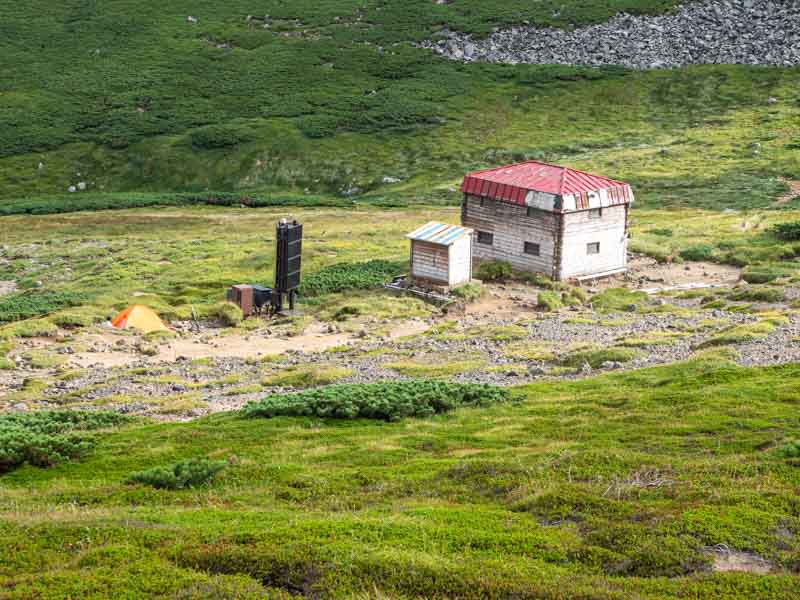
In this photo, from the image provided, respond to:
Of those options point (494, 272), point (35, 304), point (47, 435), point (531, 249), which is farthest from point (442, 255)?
point (47, 435)

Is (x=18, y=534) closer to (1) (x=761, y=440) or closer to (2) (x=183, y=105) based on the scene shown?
(1) (x=761, y=440)

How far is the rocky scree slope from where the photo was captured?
9650 centimetres

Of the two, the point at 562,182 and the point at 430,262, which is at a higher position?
the point at 562,182

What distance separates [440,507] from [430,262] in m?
27.1

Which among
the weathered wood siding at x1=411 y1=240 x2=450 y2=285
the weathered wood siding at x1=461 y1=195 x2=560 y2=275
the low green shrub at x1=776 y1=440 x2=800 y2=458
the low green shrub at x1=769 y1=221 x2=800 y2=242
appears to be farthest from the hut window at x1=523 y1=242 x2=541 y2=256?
the low green shrub at x1=776 y1=440 x2=800 y2=458

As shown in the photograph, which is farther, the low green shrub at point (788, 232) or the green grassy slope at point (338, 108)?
A: the green grassy slope at point (338, 108)

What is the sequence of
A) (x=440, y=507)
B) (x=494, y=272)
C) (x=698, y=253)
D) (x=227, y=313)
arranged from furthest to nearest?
(x=698, y=253) < (x=494, y=272) < (x=227, y=313) < (x=440, y=507)

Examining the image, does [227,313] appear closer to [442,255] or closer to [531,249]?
[442,255]

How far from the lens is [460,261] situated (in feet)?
138

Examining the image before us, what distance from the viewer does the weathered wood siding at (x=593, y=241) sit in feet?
143

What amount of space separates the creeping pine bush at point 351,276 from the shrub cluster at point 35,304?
854cm

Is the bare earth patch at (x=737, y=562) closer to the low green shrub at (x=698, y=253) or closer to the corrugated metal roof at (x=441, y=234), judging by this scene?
the corrugated metal roof at (x=441, y=234)

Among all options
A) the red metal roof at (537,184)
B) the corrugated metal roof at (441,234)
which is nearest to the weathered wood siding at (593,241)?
the red metal roof at (537,184)

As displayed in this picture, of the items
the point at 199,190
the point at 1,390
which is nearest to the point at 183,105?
the point at 199,190
